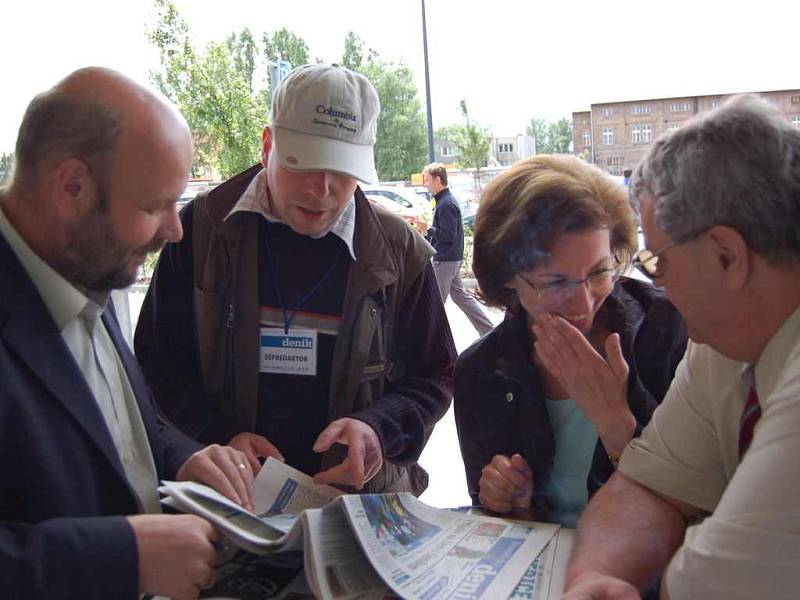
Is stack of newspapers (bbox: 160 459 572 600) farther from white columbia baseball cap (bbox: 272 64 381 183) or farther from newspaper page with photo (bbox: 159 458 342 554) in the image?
white columbia baseball cap (bbox: 272 64 381 183)

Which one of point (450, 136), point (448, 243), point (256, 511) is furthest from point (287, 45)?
point (256, 511)

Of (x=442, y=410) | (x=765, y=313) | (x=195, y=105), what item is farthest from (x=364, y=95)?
(x=195, y=105)

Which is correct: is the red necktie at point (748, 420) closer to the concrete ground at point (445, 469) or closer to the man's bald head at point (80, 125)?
the man's bald head at point (80, 125)

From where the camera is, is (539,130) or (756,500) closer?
(756,500)

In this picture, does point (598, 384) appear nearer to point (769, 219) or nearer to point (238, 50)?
point (769, 219)

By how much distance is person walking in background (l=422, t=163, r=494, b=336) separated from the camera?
7.00 metres

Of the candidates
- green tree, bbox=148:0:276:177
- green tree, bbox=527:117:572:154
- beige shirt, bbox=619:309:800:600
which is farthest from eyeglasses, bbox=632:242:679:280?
green tree, bbox=148:0:276:177

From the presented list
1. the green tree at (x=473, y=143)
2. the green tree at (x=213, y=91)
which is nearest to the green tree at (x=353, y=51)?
the green tree at (x=473, y=143)

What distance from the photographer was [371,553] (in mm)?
1082

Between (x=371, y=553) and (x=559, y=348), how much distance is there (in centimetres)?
65

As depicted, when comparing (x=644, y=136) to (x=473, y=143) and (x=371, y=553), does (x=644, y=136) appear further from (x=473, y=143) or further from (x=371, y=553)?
(x=473, y=143)

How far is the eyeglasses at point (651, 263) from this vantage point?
3.73ft

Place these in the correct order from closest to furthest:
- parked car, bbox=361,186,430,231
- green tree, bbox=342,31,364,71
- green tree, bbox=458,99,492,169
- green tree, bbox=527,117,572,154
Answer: green tree, bbox=527,117,572,154
green tree, bbox=458,99,492,169
parked car, bbox=361,186,430,231
green tree, bbox=342,31,364,71

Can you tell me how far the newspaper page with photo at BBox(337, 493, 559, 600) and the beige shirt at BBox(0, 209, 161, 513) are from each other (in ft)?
1.38
